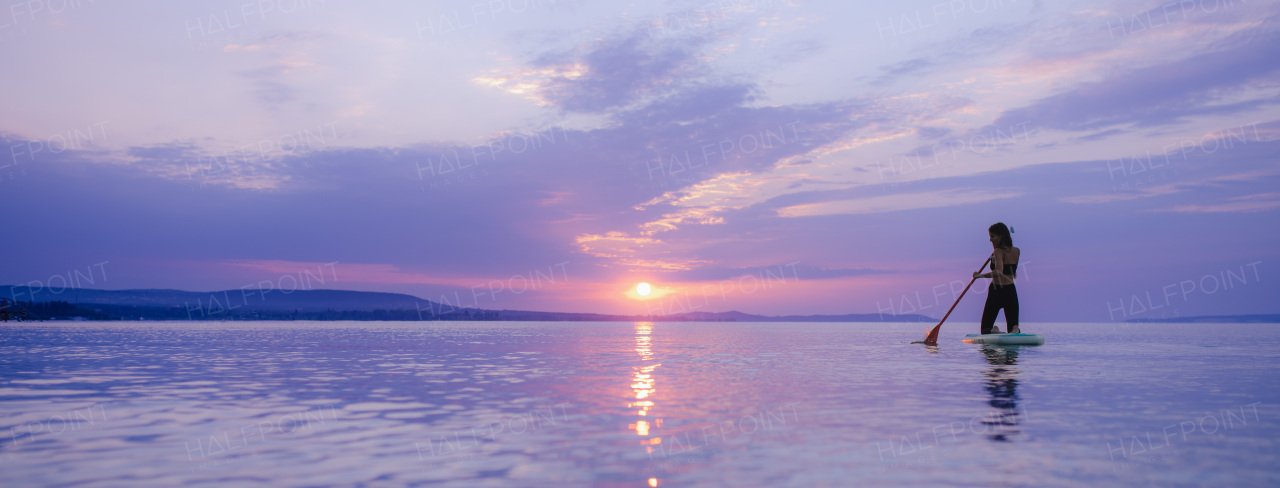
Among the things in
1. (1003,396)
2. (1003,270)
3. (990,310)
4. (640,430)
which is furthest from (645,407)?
(990,310)

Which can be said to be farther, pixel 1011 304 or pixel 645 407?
pixel 1011 304

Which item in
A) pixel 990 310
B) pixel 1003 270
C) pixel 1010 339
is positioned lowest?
pixel 1010 339

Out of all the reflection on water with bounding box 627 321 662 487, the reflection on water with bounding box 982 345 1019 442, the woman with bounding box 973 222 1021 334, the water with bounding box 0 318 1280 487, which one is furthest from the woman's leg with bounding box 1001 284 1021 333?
the reflection on water with bounding box 627 321 662 487

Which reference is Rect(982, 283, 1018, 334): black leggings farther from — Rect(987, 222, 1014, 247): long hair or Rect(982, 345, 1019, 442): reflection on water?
Rect(982, 345, 1019, 442): reflection on water

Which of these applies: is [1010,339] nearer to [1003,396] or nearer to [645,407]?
[1003,396]

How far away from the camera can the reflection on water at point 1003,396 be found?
9609 mm

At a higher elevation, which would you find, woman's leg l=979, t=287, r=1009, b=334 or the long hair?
the long hair

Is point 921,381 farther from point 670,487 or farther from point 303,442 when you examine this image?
point 303,442

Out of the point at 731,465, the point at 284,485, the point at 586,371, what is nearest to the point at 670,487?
the point at 731,465

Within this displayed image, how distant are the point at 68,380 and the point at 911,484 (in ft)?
61.1

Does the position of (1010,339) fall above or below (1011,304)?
below

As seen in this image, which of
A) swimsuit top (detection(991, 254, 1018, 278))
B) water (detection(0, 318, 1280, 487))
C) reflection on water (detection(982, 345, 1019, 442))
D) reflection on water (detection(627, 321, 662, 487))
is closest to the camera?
water (detection(0, 318, 1280, 487))

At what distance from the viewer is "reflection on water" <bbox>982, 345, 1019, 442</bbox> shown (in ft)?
31.5

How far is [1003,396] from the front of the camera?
13375 millimetres
